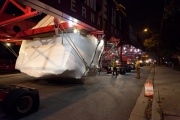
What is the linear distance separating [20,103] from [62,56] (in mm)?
4327

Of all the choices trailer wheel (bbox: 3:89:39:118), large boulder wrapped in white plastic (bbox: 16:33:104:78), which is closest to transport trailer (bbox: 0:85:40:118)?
trailer wheel (bbox: 3:89:39:118)

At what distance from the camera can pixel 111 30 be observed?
12.6 meters

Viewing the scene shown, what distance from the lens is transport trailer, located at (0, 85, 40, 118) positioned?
16.5 ft


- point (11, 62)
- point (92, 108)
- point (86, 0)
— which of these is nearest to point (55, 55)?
point (86, 0)

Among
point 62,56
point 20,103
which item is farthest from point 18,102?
point 62,56

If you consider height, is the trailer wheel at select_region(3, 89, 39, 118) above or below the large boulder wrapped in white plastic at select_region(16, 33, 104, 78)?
below

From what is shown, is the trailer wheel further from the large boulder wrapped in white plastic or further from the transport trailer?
the large boulder wrapped in white plastic

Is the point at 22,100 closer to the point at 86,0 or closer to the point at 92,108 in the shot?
the point at 92,108

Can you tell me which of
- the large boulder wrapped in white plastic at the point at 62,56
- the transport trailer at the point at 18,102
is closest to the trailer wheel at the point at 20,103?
the transport trailer at the point at 18,102

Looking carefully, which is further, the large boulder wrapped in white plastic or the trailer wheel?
the large boulder wrapped in white plastic

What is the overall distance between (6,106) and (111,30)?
356 inches

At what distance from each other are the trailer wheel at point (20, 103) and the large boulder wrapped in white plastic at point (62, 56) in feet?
11.3

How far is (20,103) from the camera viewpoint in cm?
530

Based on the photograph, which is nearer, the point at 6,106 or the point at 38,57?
the point at 6,106
